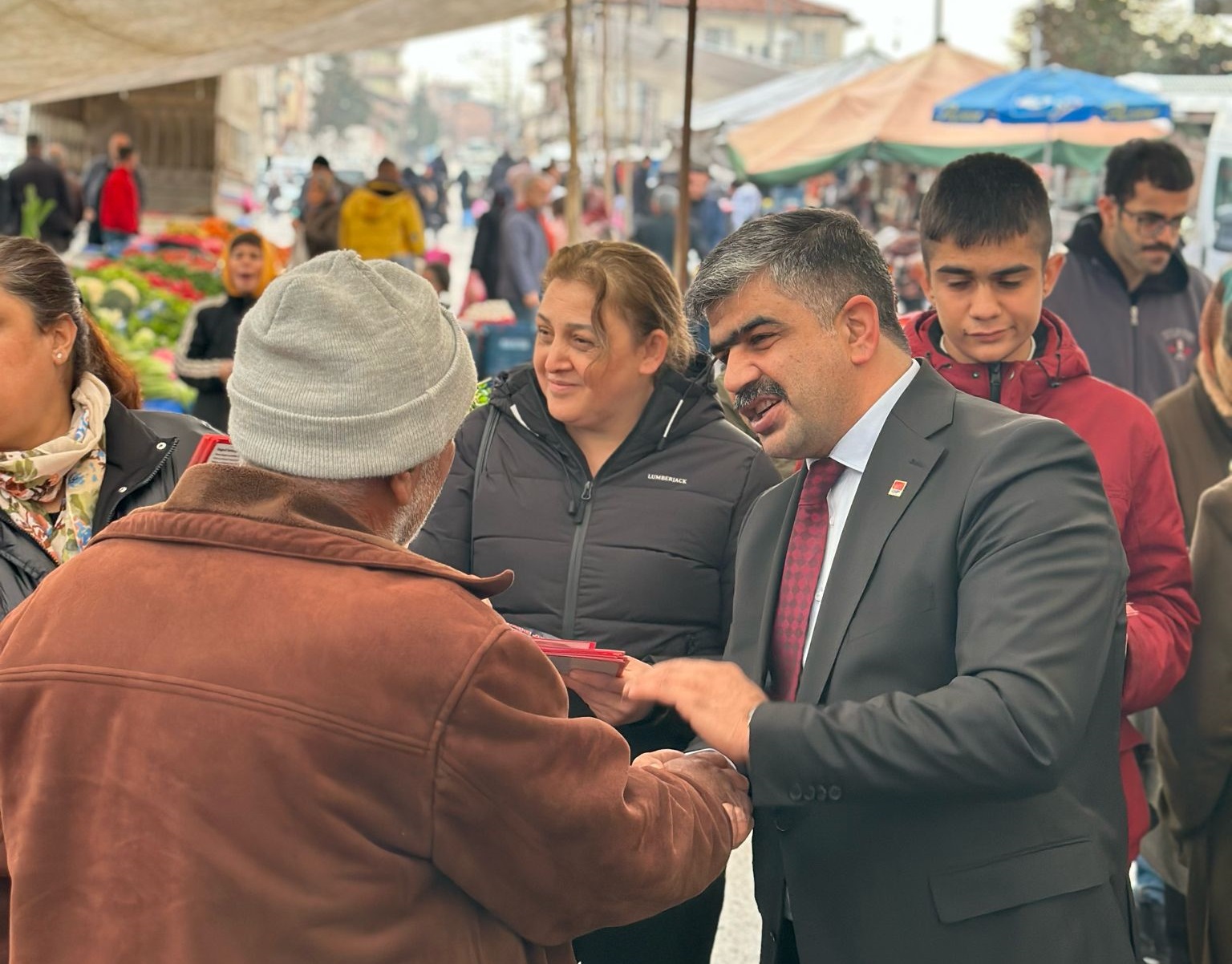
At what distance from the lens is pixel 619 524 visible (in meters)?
3.41

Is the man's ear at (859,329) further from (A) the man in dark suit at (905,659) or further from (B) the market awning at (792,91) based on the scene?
(B) the market awning at (792,91)

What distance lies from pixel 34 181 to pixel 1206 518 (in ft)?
57.6

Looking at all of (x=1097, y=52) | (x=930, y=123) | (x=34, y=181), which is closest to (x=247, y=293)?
(x=930, y=123)

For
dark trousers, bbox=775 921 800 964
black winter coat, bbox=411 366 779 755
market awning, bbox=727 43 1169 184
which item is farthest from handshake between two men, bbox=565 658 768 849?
market awning, bbox=727 43 1169 184

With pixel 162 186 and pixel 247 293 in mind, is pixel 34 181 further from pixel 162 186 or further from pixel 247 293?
pixel 247 293

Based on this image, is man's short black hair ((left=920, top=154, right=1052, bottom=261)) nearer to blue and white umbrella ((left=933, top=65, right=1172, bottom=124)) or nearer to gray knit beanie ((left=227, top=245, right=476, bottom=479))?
gray knit beanie ((left=227, top=245, right=476, bottom=479))

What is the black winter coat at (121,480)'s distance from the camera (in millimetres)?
2965

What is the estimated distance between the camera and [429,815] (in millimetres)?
1791

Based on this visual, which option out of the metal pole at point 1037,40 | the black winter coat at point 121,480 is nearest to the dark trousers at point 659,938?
the black winter coat at point 121,480

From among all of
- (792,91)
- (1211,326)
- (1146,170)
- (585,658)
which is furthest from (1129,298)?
(792,91)

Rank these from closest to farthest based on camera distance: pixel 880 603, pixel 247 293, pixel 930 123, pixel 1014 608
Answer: pixel 1014 608
pixel 880 603
pixel 247 293
pixel 930 123

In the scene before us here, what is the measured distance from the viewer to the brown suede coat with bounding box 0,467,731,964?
5.73ft

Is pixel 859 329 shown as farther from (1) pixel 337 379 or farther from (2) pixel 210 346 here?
(2) pixel 210 346

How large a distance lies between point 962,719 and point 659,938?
1.43 metres
